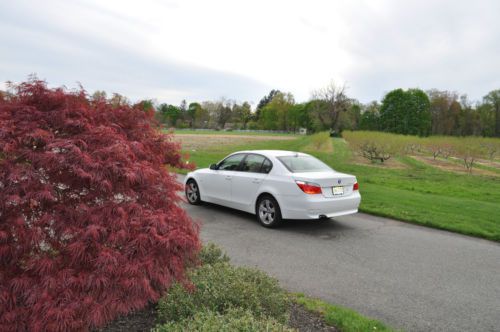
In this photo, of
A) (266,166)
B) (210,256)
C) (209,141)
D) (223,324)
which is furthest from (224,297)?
(209,141)

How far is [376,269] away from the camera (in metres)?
5.20

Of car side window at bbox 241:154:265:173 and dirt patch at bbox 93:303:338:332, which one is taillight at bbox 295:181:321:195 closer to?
car side window at bbox 241:154:265:173

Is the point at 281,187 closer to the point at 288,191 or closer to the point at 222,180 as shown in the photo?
the point at 288,191

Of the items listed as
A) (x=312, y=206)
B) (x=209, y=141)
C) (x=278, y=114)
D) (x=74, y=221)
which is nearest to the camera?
(x=74, y=221)

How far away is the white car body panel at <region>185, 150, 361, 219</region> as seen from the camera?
265 inches

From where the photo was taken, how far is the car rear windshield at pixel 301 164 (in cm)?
725

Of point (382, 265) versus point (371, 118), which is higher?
point (371, 118)

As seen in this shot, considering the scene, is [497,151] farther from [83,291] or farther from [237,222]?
[83,291]

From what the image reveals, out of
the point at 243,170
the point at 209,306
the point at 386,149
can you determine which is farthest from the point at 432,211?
the point at 386,149

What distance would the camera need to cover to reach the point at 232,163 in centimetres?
827

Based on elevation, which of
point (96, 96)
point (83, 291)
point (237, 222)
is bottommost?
point (237, 222)

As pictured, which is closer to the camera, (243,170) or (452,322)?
(452,322)

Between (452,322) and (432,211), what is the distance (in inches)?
220

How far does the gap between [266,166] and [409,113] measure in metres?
84.2
